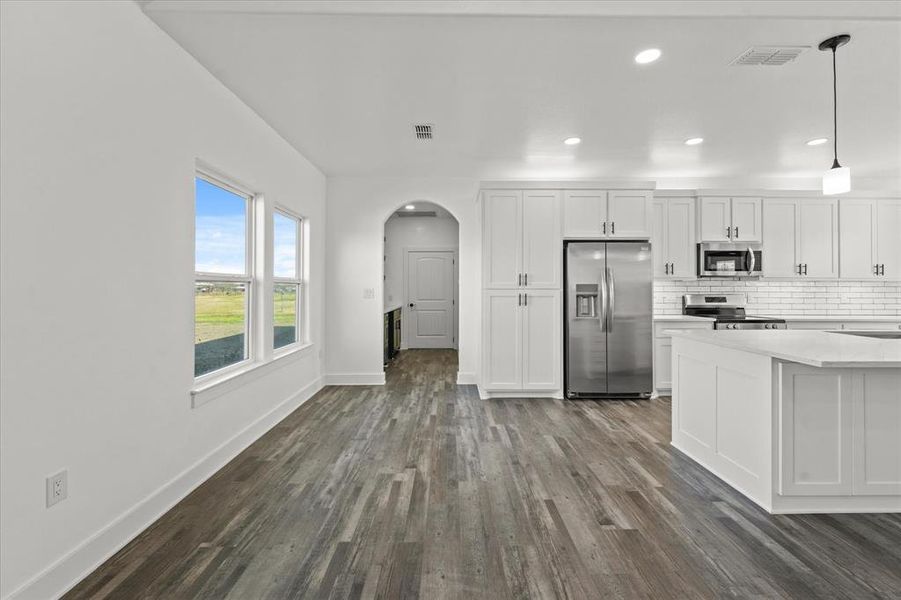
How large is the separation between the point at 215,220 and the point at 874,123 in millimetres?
5454

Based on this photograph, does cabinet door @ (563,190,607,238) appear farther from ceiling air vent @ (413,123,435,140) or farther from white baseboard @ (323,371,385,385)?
white baseboard @ (323,371,385,385)

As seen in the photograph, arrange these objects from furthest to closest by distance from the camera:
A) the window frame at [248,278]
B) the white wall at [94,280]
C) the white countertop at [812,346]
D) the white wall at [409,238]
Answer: the white wall at [409,238] < the window frame at [248,278] < the white countertop at [812,346] < the white wall at [94,280]

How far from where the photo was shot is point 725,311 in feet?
17.5

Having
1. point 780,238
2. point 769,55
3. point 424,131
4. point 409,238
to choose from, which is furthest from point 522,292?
point 409,238

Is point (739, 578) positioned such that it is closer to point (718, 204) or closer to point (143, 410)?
point (143, 410)

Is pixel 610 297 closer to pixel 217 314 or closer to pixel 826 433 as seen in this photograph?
pixel 826 433

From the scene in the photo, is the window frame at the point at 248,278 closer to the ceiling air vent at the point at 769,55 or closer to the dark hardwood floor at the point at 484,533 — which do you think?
the dark hardwood floor at the point at 484,533

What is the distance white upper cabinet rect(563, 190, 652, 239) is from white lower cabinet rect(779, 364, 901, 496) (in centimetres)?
290

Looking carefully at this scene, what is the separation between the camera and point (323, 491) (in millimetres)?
2625

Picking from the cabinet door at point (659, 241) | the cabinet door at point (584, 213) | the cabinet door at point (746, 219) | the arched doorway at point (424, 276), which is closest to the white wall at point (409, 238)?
the arched doorway at point (424, 276)

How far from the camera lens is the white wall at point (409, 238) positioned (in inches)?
361

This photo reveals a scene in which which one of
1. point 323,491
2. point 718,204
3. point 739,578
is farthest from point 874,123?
point 323,491

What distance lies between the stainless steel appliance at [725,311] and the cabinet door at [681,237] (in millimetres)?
396

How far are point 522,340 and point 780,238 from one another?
341cm
